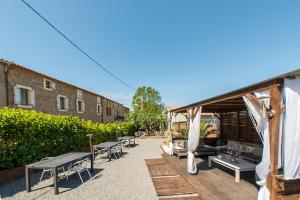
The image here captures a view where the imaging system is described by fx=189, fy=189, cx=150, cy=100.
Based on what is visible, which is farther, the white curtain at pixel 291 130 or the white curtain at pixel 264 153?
the white curtain at pixel 264 153

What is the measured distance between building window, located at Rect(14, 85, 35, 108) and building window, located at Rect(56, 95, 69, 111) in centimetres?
277

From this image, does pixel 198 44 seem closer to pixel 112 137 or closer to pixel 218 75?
pixel 218 75

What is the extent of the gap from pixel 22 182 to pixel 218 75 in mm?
16139

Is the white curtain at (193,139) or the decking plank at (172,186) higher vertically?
the white curtain at (193,139)

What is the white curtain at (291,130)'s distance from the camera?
3.30 m

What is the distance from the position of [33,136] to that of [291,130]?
7.92 m

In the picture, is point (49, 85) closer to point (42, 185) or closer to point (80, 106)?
point (80, 106)

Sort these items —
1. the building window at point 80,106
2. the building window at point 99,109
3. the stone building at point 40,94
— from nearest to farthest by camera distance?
the stone building at point 40,94 → the building window at point 80,106 → the building window at point 99,109

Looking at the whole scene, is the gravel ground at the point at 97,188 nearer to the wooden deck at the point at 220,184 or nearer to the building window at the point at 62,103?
the wooden deck at the point at 220,184

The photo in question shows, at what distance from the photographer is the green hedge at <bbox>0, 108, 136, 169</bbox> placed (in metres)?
6.19

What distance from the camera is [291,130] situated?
339cm

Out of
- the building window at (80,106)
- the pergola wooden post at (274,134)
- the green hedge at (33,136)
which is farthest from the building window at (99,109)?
the pergola wooden post at (274,134)

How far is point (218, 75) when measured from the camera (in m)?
17.4

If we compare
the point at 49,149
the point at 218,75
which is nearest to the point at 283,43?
the point at 218,75
